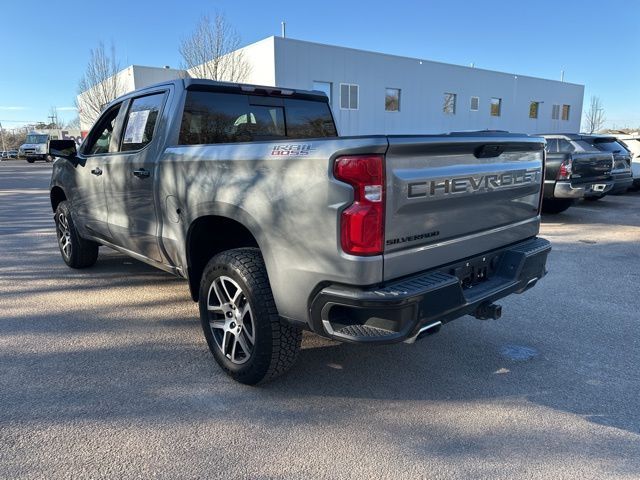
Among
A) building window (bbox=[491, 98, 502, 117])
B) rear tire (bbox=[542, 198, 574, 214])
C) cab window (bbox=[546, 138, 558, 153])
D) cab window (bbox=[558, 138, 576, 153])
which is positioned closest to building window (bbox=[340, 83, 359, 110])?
building window (bbox=[491, 98, 502, 117])

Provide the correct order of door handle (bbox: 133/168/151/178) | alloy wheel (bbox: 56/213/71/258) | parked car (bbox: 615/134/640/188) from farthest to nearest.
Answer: parked car (bbox: 615/134/640/188) < alloy wheel (bbox: 56/213/71/258) < door handle (bbox: 133/168/151/178)

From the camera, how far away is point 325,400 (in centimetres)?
302

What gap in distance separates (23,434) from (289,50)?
74.6 feet

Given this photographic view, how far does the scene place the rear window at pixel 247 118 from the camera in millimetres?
3877

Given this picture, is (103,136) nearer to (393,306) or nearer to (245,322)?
(245,322)

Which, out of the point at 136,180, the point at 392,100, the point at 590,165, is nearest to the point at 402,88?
the point at 392,100

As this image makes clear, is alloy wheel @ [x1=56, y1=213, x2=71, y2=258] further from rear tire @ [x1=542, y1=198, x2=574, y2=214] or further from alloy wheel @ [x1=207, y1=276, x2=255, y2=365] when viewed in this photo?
rear tire @ [x1=542, y1=198, x2=574, y2=214]

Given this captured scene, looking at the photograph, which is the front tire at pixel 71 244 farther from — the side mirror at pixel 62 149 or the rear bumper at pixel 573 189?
the rear bumper at pixel 573 189

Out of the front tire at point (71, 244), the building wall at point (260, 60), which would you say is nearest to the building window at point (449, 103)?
the building wall at point (260, 60)

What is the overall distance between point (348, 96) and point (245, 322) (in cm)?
2404

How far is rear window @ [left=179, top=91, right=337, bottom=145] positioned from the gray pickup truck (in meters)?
0.01

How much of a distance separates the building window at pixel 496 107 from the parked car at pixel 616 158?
24605mm

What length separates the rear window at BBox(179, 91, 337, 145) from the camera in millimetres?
3877

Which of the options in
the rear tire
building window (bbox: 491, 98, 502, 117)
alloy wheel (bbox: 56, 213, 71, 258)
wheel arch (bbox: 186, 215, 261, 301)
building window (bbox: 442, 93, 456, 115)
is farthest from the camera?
building window (bbox: 491, 98, 502, 117)
